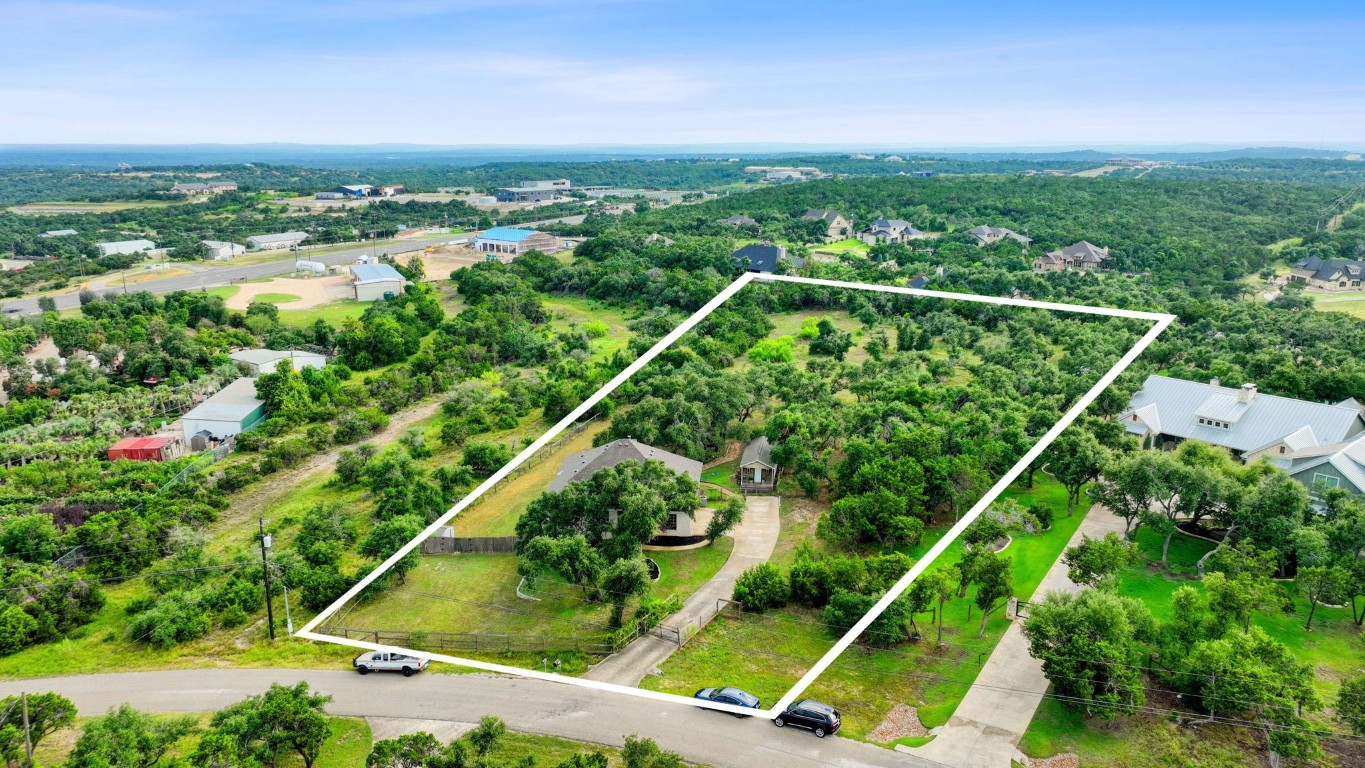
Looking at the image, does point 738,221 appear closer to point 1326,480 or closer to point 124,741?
point 1326,480

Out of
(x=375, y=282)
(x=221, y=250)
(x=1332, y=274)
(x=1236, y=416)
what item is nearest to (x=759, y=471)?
(x=1236, y=416)

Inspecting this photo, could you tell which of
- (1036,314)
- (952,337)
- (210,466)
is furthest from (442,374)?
(1036,314)

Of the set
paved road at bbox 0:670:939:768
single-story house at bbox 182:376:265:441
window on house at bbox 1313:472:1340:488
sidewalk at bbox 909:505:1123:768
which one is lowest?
paved road at bbox 0:670:939:768

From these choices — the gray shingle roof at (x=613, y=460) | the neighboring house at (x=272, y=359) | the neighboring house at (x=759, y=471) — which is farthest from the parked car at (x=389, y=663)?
the neighboring house at (x=272, y=359)

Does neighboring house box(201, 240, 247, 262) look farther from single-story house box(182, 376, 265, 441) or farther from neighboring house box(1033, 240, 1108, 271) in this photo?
neighboring house box(1033, 240, 1108, 271)

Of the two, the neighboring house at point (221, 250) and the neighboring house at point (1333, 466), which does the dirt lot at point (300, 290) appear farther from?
the neighboring house at point (1333, 466)

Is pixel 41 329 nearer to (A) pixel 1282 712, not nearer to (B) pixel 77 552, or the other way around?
(B) pixel 77 552

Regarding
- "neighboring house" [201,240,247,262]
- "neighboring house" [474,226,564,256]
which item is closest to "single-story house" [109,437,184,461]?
"neighboring house" [474,226,564,256]
